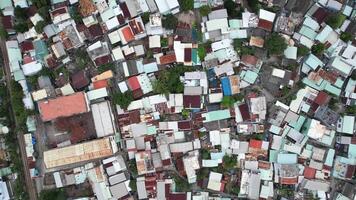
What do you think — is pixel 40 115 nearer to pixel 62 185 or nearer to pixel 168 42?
pixel 62 185

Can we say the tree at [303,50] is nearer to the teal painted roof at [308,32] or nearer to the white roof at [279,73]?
the teal painted roof at [308,32]

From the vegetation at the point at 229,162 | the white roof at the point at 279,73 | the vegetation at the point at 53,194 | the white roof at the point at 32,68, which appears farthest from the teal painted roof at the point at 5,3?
the white roof at the point at 279,73

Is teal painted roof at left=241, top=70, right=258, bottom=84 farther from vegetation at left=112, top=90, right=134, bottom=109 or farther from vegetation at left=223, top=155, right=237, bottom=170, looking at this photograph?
vegetation at left=112, top=90, right=134, bottom=109

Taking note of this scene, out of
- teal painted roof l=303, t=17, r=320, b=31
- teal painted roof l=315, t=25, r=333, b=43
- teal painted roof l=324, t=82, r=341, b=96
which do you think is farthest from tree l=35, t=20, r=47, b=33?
teal painted roof l=324, t=82, r=341, b=96

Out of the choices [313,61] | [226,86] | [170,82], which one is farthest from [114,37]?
[313,61]

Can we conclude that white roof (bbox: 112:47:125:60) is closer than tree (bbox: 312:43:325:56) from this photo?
No
